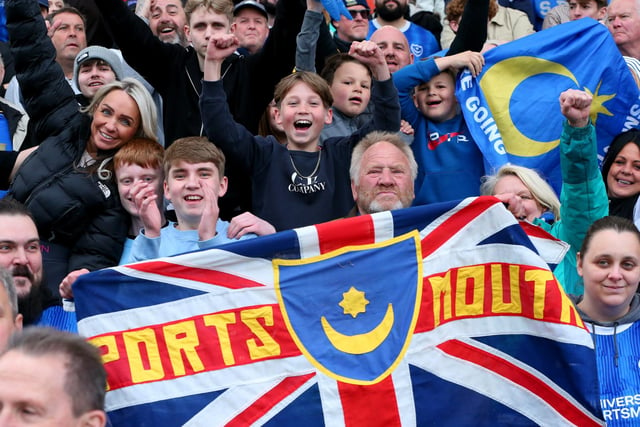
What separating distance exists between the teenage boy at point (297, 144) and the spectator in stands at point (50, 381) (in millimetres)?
2735

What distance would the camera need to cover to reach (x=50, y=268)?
235 inches

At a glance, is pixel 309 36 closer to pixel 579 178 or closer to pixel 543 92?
pixel 543 92

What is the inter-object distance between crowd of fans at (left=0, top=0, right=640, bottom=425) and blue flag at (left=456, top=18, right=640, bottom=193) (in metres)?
0.14

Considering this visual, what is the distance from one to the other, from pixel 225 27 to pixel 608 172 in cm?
252

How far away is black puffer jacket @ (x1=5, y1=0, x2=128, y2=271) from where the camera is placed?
5996 millimetres

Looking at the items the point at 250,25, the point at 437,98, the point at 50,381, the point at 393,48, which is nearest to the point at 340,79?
the point at 437,98

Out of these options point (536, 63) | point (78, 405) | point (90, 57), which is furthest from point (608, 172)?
point (78, 405)

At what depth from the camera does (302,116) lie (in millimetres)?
6359

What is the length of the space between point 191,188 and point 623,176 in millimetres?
2777

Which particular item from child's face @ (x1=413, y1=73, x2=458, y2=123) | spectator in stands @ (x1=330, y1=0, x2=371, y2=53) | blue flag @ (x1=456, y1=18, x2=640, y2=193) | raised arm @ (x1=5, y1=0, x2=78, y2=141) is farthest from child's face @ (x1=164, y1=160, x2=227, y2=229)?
spectator in stands @ (x1=330, y1=0, x2=371, y2=53)

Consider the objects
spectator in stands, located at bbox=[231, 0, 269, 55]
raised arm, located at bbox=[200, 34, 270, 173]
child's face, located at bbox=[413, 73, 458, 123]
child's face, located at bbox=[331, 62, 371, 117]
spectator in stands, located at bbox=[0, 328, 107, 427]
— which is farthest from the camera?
spectator in stands, located at bbox=[231, 0, 269, 55]

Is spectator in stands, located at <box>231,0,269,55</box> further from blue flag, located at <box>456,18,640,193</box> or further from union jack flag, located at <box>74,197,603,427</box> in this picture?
union jack flag, located at <box>74,197,603,427</box>

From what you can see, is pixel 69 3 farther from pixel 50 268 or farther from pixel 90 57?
pixel 50 268

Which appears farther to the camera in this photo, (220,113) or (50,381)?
(220,113)
